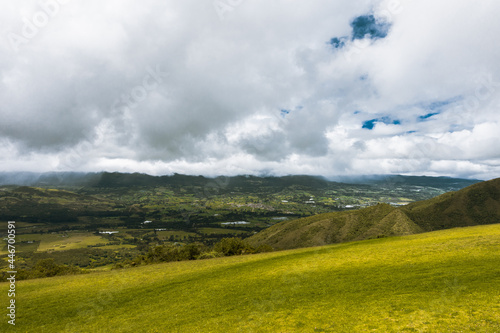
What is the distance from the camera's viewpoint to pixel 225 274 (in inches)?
1697

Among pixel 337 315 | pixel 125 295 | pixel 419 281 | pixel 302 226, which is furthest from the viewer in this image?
pixel 302 226

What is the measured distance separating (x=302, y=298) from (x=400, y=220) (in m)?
124

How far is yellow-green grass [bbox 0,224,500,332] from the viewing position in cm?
1903

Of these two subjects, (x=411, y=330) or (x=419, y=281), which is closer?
(x=411, y=330)

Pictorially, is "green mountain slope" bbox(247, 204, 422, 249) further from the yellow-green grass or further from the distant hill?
the yellow-green grass

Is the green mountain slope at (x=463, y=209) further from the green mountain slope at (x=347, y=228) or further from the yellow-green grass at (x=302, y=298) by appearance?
the yellow-green grass at (x=302, y=298)

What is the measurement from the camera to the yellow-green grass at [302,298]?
749 inches

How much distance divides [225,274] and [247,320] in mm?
22020

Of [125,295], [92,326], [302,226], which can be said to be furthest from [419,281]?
[302,226]

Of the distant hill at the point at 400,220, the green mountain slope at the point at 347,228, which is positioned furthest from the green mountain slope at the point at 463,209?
the green mountain slope at the point at 347,228

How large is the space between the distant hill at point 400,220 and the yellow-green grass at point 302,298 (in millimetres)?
90749

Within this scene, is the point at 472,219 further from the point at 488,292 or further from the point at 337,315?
the point at 337,315

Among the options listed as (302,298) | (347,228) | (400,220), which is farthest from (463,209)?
(302,298)

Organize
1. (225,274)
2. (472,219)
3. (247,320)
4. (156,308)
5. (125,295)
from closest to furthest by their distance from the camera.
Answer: (247,320) → (156,308) → (125,295) → (225,274) → (472,219)
